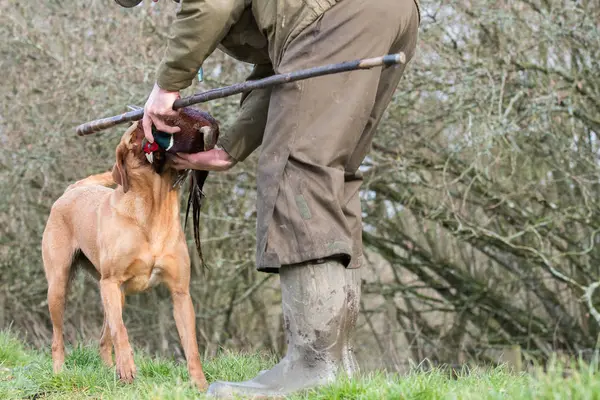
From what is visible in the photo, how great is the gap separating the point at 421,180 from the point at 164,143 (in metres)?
4.65

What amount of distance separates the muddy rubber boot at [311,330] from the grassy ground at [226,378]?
12 centimetres

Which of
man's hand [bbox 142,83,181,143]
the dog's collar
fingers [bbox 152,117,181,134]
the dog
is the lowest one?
the dog

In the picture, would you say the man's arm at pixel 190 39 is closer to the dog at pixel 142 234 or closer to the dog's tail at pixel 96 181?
the dog at pixel 142 234

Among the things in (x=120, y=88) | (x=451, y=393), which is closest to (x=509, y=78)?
(x=120, y=88)

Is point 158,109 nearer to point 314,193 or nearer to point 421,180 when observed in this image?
point 314,193

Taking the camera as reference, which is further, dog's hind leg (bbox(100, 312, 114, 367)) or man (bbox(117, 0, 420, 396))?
dog's hind leg (bbox(100, 312, 114, 367))

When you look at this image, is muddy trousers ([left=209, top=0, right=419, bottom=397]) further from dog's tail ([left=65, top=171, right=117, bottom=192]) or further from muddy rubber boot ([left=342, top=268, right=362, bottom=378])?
dog's tail ([left=65, top=171, right=117, bottom=192])

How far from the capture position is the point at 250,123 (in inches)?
162

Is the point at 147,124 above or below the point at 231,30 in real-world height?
below

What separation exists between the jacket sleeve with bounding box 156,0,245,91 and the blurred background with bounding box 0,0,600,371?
4.19 metres

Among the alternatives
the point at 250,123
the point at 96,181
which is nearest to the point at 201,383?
the point at 250,123

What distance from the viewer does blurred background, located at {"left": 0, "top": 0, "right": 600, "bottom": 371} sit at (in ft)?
26.3

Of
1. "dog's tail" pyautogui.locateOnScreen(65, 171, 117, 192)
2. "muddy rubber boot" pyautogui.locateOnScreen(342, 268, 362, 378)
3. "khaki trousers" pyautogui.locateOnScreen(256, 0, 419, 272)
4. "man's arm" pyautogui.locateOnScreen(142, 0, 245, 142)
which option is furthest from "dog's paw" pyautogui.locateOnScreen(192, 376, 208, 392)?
"dog's tail" pyautogui.locateOnScreen(65, 171, 117, 192)

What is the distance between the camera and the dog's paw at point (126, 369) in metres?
4.32
